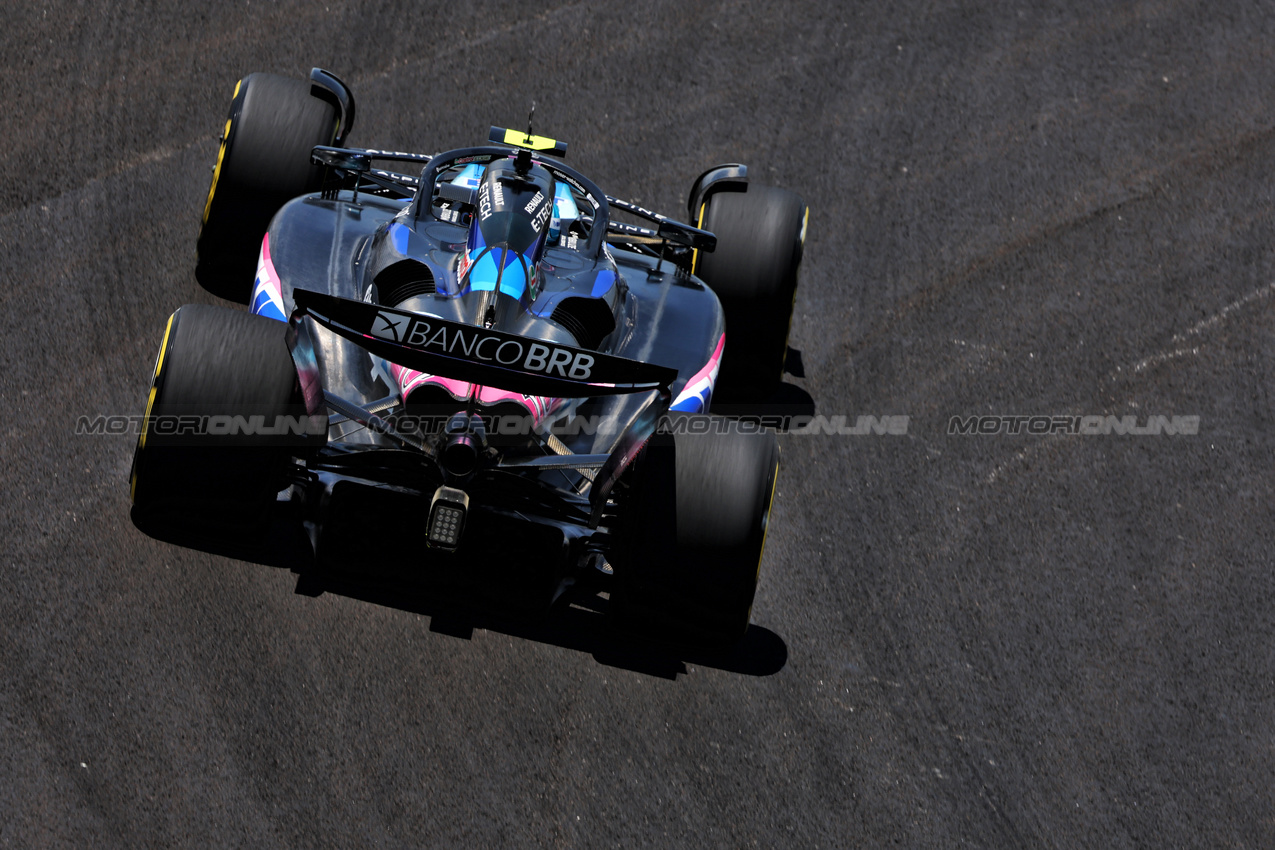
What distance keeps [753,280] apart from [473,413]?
239 cm

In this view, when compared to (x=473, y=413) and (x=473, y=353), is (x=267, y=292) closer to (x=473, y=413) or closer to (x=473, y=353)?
(x=473, y=413)

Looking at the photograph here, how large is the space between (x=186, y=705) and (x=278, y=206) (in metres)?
2.89

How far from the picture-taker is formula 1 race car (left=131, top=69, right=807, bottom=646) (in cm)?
514

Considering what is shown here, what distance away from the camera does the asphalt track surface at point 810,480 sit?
18.8 feet

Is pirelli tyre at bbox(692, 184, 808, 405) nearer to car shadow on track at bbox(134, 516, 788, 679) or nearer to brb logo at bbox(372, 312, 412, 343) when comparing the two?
car shadow on track at bbox(134, 516, 788, 679)

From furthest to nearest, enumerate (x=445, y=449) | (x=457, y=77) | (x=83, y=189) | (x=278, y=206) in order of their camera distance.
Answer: (x=457, y=77), (x=83, y=189), (x=278, y=206), (x=445, y=449)

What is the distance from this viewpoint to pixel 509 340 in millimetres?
4883

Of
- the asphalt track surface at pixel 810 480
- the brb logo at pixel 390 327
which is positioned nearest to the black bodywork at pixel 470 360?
the brb logo at pixel 390 327

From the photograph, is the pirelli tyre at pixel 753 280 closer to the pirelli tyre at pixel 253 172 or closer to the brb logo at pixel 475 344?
the pirelli tyre at pixel 253 172

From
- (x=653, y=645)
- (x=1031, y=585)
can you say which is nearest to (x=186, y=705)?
(x=653, y=645)

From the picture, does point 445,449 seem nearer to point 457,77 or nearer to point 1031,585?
point 1031,585

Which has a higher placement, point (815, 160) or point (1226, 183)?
point (1226, 183)

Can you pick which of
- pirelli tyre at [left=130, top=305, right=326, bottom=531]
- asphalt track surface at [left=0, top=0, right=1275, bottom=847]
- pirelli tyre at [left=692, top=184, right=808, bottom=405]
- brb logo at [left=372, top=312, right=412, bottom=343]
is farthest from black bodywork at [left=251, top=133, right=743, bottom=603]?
asphalt track surface at [left=0, top=0, right=1275, bottom=847]

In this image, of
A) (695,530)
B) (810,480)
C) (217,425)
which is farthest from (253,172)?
(810,480)
